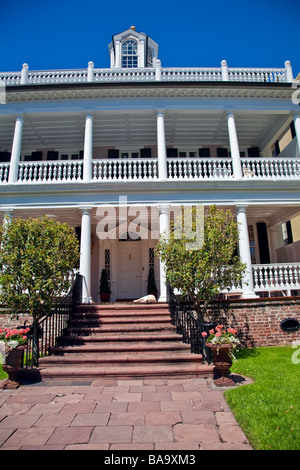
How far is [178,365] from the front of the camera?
6.20 meters

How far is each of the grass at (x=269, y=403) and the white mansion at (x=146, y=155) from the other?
3.41 metres

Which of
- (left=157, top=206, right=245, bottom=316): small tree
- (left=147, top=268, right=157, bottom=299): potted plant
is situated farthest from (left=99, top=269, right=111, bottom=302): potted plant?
(left=157, top=206, right=245, bottom=316): small tree

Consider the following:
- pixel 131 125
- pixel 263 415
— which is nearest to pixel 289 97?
pixel 131 125

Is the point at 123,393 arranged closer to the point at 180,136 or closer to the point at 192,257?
the point at 192,257

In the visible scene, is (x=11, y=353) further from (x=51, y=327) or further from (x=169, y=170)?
(x=169, y=170)

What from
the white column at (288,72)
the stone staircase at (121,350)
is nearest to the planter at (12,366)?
the stone staircase at (121,350)

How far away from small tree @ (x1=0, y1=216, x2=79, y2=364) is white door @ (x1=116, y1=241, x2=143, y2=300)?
239 inches

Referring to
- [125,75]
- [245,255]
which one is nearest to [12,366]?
[245,255]

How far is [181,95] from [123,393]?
34.6ft

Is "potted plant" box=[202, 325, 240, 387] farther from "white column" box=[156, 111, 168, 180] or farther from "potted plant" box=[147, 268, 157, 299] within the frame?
"potted plant" box=[147, 268, 157, 299]

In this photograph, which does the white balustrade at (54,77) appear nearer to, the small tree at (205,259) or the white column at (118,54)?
the white column at (118,54)

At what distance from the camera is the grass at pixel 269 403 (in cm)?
324

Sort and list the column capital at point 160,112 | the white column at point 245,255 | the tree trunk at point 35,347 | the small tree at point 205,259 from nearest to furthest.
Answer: the tree trunk at point 35,347
the small tree at point 205,259
the white column at point 245,255
the column capital at point 160,112

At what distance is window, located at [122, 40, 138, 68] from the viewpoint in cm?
1509
